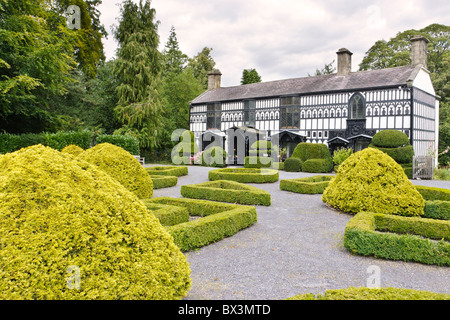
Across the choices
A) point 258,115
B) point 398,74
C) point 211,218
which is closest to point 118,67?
point 258,115

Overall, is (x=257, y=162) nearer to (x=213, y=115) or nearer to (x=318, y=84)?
(x=318, y=84)

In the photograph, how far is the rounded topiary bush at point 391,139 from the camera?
1886cm

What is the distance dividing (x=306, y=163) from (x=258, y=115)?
9483mm

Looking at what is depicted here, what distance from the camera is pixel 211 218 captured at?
20.6ft

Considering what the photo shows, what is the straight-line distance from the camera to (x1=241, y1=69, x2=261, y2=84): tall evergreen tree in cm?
4266

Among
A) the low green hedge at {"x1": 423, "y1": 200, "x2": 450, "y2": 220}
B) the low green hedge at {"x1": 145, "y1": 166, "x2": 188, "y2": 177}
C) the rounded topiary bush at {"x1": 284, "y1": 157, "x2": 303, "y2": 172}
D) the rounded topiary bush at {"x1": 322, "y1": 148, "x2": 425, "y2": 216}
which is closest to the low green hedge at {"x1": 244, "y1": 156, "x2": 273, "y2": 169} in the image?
the rounded topiary bush at {"x1": 284, "y1": 157, "x2": 303, "y2": 172}

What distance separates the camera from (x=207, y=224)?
19.6 ft

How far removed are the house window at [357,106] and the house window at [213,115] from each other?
12.6m

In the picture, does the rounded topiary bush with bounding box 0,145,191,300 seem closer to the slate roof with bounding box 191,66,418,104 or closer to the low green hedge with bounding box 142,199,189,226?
the low green hedge with bounding box 142,199,189,226

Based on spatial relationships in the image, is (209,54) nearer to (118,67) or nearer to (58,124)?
(118,67)

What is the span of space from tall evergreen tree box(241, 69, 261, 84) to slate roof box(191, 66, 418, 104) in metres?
10.7

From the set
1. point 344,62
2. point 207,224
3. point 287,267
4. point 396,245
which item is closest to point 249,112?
point 344,62

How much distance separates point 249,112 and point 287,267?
81.1ft

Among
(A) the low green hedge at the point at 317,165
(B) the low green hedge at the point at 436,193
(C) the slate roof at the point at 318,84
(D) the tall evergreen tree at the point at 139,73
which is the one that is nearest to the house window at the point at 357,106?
(C) the slate roof at the point at 318,84
